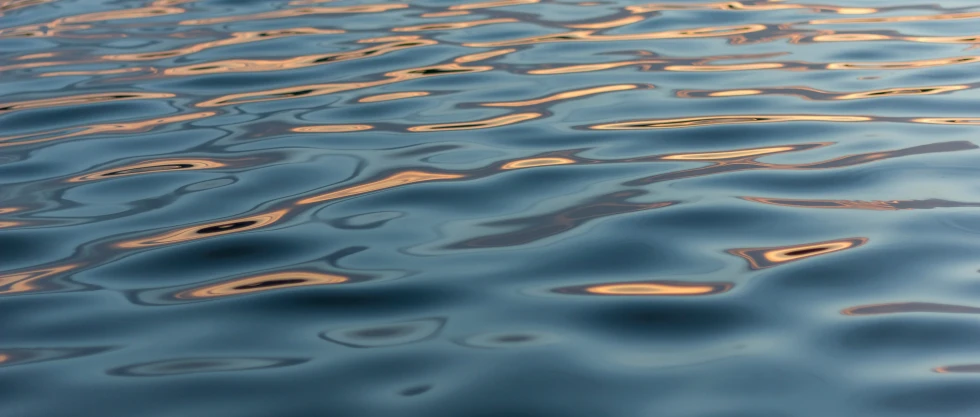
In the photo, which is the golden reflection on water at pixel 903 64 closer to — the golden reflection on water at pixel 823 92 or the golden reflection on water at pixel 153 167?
the golden reflection on water at pixel 823 92

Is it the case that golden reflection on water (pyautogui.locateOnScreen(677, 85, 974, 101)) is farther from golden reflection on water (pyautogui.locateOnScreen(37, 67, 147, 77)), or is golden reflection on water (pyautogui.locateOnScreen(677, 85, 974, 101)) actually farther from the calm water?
golden reflection on water (pyautogui.locateOnScreen(37, 67, 147, 77))

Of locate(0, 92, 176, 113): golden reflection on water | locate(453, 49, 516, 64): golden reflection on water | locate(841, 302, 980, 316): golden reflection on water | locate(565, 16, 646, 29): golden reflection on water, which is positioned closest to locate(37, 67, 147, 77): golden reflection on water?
locate(0, 92, 176, 113): golden reflection on water

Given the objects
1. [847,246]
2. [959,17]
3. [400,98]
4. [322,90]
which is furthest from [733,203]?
[959,17]

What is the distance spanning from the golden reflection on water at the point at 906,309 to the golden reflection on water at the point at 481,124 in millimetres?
1433

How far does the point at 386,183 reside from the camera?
2473mm

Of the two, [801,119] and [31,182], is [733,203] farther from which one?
[31,182]

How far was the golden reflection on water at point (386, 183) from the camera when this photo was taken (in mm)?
2404

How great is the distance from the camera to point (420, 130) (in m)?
2.92

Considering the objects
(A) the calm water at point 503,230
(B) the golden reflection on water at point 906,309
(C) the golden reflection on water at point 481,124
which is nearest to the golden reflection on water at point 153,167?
(A) the calm water at point 503,230

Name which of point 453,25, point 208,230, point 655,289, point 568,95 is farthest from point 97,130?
point 655,289

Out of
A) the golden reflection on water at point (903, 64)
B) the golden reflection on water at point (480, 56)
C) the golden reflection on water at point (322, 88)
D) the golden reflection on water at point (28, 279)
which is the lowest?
the golden reflection on water at point (28, 279)

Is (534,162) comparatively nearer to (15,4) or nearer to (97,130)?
(97,130)

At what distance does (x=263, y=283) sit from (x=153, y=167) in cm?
92

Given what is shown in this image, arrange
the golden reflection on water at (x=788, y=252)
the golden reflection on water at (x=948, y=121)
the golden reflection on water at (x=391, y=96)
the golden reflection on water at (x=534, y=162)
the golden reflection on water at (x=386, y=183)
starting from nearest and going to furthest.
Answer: the golden reflection on water at (x=788, y=252) < the golden reflection on water at (x=386, y=183) < the golden reflection on water at (x=534, y=162) < the golden reflection on water at (x=948, y=121) < the golden reflection on water at (x=391, y=96)
